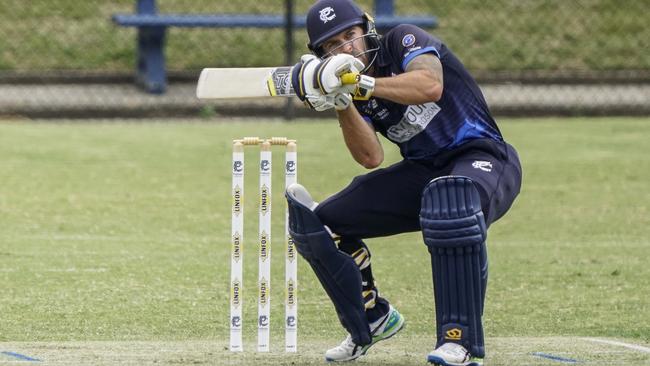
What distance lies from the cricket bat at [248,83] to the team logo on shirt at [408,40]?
41 centimetres

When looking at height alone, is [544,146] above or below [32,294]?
above

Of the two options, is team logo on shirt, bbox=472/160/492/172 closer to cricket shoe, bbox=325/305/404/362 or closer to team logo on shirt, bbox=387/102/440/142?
team logo on shirt, bbox=387/102/440/142

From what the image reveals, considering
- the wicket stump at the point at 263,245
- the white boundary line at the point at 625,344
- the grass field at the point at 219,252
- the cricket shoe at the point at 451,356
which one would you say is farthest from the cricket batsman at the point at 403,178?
the white boundary line at the point at 625,344

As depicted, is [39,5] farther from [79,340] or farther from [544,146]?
[79,340]

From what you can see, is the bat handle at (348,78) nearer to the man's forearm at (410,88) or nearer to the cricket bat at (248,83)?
the cricket bat at (248,83)

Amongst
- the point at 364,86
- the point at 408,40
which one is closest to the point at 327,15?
the point at 408,40

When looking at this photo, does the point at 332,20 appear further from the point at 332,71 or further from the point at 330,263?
the point at 330,263

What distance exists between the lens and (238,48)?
1794 centimetres

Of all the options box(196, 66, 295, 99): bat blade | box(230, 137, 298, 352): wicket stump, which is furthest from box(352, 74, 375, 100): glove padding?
box(230, 137, 298, 352): wicket stump

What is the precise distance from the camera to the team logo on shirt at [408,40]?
522 centimetres

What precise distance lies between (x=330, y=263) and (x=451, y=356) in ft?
2.30

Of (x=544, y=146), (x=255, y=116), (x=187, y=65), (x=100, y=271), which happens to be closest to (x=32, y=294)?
(x=100, y=271)

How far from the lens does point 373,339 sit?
5.58 m

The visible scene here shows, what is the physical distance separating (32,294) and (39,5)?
11345 millimetres
